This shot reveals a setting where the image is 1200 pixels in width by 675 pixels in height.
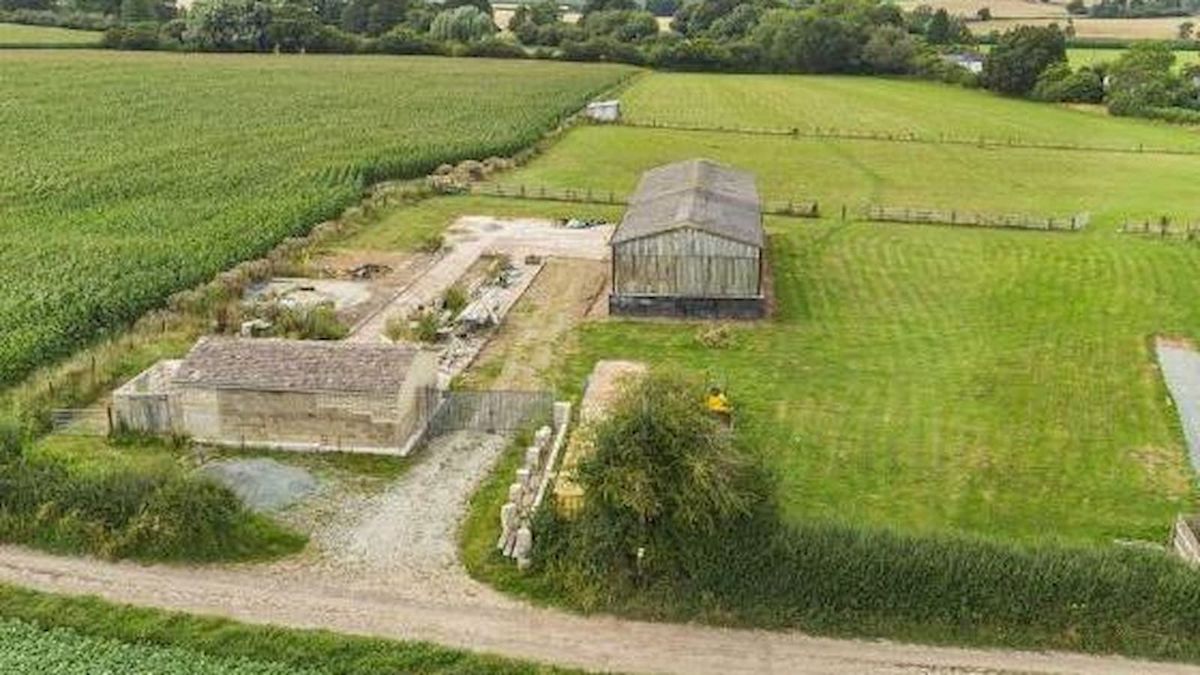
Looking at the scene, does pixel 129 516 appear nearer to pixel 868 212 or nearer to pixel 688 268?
pixel 688 268

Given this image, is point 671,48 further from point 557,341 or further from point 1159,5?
point 1159,5

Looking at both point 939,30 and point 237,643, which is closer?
point 237,643

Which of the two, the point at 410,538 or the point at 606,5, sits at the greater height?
the point at 606,5

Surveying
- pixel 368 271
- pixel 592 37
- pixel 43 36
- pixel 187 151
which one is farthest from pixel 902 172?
pixel 43 36

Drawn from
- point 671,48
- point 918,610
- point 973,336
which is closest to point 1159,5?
point 671,48

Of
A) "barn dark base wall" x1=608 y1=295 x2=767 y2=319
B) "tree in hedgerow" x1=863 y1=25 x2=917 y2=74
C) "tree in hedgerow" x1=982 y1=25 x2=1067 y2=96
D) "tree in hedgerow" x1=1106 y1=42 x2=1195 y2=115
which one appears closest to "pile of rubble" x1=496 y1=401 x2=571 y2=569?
"barn dark base wall" x1=608 y1=295 x2=767 y2=319

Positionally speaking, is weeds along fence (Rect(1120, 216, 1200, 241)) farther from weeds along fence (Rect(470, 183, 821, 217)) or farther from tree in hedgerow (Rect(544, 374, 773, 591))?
tree in hedgerow (Rect(544, 374, 773, 591))
